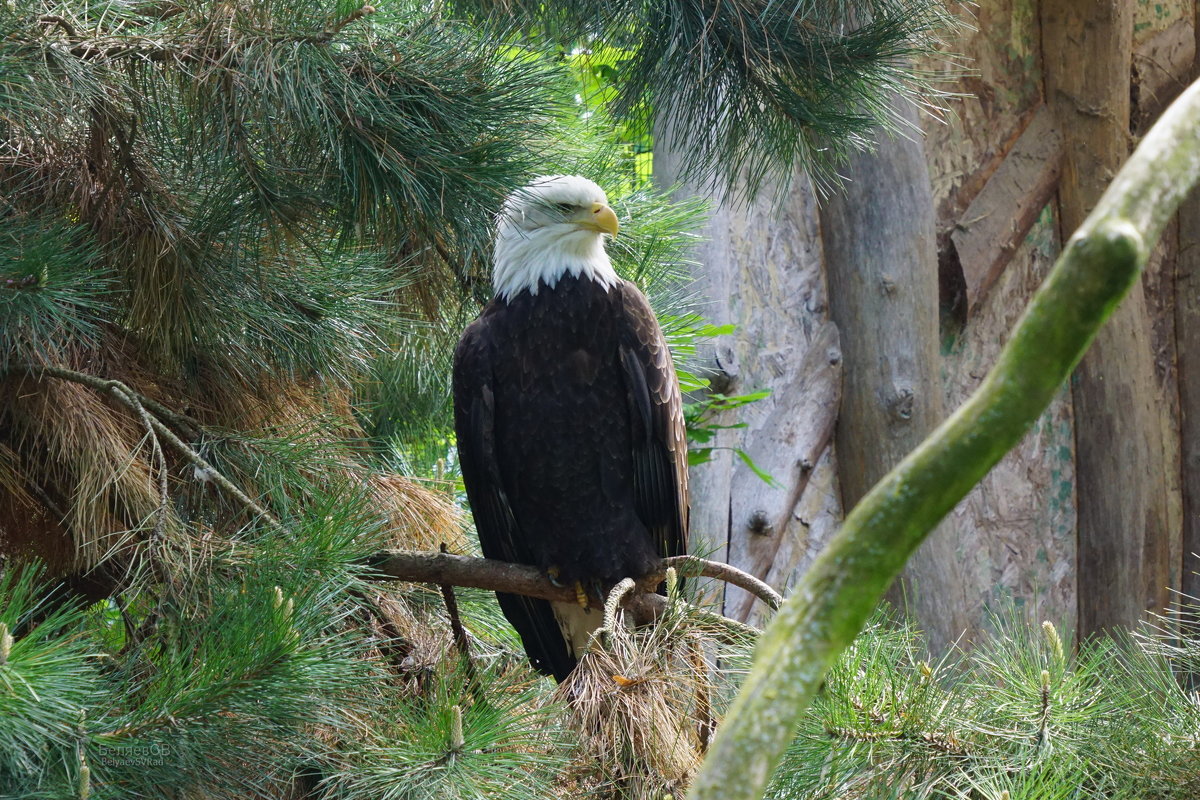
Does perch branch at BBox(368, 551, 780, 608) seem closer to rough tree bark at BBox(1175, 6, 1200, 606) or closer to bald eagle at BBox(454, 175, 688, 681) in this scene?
bald eagle at BBox(454, 175, 688, 681)

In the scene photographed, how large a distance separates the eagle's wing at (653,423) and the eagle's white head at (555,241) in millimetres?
133

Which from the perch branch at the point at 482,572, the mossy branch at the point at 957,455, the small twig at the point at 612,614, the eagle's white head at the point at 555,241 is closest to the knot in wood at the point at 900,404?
the eagle's white head at the point at 555,241

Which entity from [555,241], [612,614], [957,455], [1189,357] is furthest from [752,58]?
[1189,357]

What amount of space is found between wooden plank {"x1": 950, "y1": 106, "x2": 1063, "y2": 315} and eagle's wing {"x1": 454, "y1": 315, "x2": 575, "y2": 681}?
2.28 metres

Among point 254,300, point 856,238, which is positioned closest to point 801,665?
point 254,300

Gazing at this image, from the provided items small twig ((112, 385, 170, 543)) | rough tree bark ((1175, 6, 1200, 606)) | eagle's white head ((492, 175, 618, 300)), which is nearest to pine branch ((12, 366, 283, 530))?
small twig ((112, 385, 170, 543))

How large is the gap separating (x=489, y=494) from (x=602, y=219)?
0.72m

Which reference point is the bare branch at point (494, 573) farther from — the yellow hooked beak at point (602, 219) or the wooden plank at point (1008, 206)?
the wooden plank at point (1008, 206)

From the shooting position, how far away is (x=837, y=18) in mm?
2131

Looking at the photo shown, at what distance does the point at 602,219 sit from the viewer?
8.71ft

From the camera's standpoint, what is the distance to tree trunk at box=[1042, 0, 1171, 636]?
4.27 meters

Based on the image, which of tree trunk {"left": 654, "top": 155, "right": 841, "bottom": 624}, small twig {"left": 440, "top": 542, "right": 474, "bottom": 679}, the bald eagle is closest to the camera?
small twig {"left": 440, "top": 542, "right": 474, "bottom": 679}

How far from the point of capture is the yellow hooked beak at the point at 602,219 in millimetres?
2648

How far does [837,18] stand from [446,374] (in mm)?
1582
